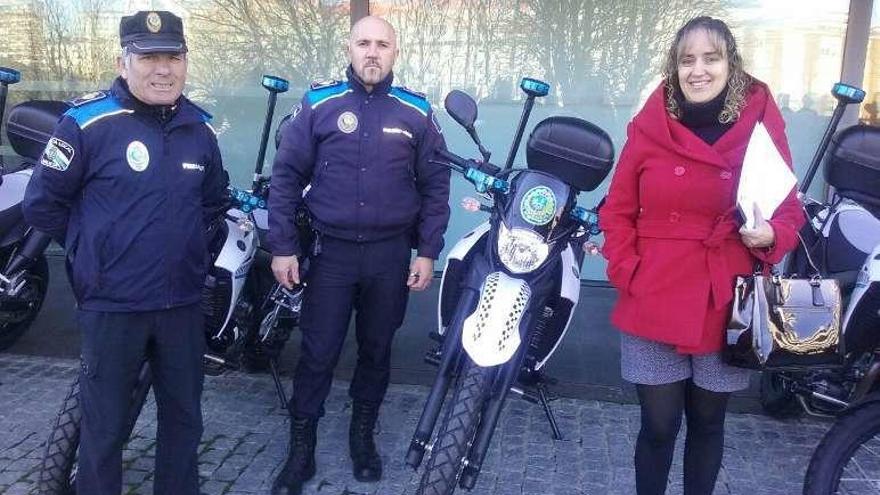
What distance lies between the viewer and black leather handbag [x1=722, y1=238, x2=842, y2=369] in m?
2.36

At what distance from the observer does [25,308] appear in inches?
174

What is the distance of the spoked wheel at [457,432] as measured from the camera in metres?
2.41

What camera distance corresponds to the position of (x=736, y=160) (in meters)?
2.37

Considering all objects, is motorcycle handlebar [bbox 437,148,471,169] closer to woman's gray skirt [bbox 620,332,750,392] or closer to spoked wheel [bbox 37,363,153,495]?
woman's gray skirt [bbox 620,332,750,392]

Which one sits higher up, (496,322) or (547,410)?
(496,322)

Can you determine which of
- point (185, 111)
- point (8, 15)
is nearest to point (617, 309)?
point (185, 111)

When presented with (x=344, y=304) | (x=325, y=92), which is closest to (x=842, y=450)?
(x=344, y=304)

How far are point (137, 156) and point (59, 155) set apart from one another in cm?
22

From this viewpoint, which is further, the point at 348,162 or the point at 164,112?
the point at 348,162

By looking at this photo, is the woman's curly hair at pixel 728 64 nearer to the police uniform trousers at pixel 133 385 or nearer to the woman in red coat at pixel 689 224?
the woman in red coat at pixel 689 224

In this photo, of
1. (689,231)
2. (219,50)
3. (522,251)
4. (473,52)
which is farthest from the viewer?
(219,50)

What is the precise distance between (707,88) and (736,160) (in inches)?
9.2

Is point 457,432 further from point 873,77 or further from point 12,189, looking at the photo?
point 873,77

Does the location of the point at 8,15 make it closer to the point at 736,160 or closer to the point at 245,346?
the point at 245,346
